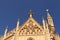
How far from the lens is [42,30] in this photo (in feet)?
107

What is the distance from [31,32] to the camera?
32281 mm

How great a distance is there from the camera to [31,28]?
3319 cm

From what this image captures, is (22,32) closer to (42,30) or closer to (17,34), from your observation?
(17,34)

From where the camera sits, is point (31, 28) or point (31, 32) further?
point (31, 28)

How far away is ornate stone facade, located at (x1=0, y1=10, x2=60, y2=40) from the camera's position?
103 ft

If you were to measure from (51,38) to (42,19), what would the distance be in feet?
17.7

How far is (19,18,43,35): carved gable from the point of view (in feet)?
106

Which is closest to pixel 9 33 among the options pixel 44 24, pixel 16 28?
pixel 16 28

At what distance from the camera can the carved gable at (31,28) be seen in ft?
106

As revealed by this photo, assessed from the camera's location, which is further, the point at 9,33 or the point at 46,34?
the point at 9,33

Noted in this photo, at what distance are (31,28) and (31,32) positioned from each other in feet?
3.87

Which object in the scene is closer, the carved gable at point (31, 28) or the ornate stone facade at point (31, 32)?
the ornate stone facade at point (31, 32)

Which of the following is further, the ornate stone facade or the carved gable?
the carved gable

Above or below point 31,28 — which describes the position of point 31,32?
below
